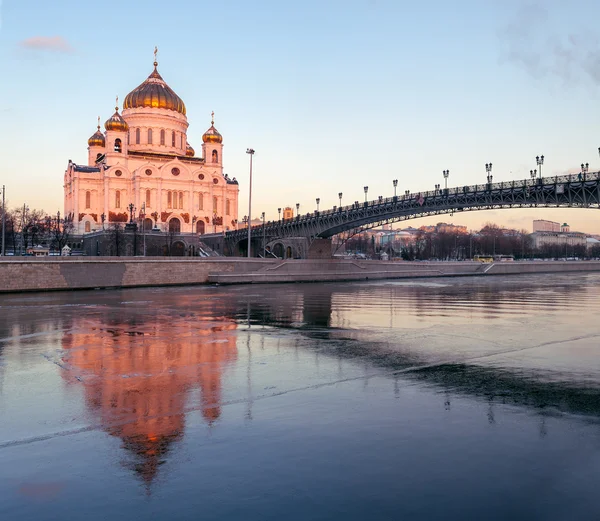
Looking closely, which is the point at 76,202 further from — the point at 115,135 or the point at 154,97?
the point at 154,97

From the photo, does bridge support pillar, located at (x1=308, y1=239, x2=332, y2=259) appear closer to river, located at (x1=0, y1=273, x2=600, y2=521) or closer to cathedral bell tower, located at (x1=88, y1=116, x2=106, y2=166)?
river, located at (x1=0, y1=273, x2=600, y2=521)

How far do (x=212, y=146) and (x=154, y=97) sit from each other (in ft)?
45.2

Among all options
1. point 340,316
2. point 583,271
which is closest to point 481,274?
point 583,271

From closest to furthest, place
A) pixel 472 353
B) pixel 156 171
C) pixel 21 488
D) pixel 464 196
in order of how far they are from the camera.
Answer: pixel 21 488, pixel 472 353, pixel 464 196, pixel 156 171

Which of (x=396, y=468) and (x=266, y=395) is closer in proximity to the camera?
(x=396, y=468)

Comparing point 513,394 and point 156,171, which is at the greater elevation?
point 156,171

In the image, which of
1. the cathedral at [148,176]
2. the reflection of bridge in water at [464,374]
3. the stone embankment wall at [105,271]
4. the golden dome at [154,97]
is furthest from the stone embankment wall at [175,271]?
the golden dome at [154,97]

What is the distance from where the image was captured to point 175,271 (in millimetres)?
39188

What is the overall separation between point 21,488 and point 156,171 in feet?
332

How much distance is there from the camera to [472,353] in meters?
12.1

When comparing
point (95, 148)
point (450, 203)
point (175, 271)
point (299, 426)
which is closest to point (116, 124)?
point (95, 148)

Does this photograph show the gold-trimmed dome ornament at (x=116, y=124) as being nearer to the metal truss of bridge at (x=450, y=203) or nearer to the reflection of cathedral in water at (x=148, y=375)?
the metal truss of bridge at (x=450, y=203)

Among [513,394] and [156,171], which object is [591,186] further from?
[156,171]

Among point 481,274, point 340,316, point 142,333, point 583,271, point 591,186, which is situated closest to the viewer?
point 142,333
